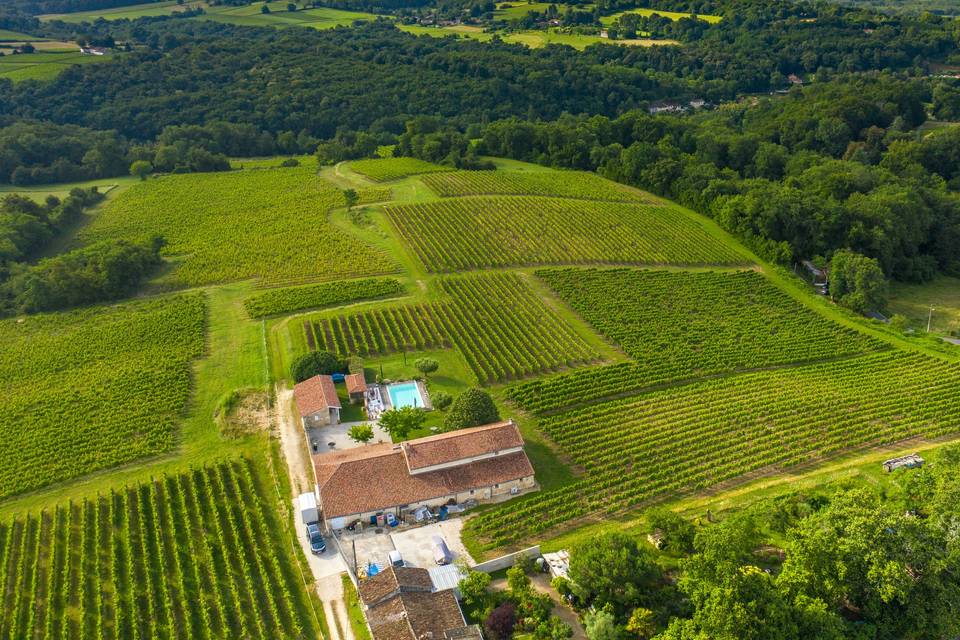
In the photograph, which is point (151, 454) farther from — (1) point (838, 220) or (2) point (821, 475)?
(1) point (838, 220)

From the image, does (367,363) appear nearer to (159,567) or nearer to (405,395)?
(405,395)

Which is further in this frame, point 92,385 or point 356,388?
point 92,385

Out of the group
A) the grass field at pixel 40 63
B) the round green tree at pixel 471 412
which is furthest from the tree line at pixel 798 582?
the grass field at pixel 40 63

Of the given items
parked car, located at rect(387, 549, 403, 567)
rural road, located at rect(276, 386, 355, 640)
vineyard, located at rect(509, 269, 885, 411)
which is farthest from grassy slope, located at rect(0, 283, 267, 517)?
vineyard, located at rect(509, 269, 885, 411)

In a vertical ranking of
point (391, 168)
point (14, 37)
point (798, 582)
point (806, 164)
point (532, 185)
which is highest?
point (14, 37)

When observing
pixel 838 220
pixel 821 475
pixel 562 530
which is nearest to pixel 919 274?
pixel 838 220

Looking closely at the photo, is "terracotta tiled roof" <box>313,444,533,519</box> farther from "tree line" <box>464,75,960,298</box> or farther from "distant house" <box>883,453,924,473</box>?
"tree line" <box>464,75,960,298</box>

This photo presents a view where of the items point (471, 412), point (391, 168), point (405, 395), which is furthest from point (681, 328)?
point (391, 168)
